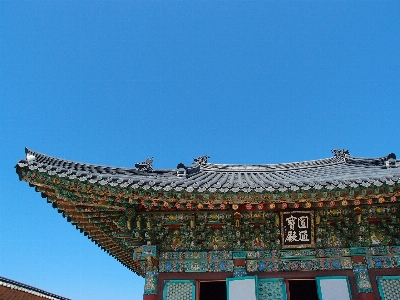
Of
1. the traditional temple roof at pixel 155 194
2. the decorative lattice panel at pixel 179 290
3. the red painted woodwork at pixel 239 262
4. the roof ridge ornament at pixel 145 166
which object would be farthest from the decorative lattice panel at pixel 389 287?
the roof ridge ornament at pixel 145 166

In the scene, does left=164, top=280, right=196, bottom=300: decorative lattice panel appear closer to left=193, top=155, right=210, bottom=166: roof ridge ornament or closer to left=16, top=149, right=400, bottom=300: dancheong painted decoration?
left=16, top=149, right=400, bottom=300: dancheong painted decoration

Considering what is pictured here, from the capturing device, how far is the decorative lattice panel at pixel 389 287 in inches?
285

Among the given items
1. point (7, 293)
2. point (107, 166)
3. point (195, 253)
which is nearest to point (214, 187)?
point (195, 253)

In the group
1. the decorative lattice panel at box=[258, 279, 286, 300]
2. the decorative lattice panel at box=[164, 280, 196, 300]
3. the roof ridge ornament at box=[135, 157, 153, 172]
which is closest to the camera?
the decorative lattice panel at box=[258, 279, 286, 300]

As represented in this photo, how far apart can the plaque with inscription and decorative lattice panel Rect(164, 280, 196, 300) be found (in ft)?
7.37

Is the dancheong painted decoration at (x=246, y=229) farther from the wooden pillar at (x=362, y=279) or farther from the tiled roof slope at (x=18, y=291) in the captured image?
the tiled roof slope at (x=18, y=291)

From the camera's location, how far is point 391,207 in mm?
7484

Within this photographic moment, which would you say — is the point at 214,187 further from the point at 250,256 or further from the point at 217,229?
the point at 250,256

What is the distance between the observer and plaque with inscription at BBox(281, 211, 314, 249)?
7672 millimetres

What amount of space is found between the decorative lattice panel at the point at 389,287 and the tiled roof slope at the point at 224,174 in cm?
217

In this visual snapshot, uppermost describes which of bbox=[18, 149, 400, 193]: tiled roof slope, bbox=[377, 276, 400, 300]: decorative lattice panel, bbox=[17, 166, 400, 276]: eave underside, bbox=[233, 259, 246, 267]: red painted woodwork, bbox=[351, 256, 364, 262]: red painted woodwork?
bbox=[18, 149, 400, 193]: tiled roof slope

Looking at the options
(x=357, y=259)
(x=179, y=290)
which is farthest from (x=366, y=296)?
(x=179, y=290)

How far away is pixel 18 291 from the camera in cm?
1694


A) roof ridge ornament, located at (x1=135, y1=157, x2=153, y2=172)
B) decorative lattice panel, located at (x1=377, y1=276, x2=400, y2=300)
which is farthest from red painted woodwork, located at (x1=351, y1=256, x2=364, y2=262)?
roof ridge ornament, located at (x1=135, y1=157, x2=153, y2=172)
